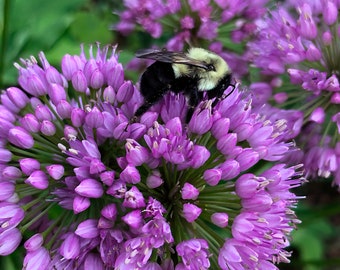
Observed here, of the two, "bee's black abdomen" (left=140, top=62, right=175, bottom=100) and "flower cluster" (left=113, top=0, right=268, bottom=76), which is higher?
"flower cluster" (left=113, top=0, right=268, bottom=76)

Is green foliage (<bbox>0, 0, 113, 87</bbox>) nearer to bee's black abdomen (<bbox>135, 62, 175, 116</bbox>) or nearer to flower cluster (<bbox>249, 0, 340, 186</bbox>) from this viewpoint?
flower cluster (<bbox>249, 0, 340, 186</bbox>)

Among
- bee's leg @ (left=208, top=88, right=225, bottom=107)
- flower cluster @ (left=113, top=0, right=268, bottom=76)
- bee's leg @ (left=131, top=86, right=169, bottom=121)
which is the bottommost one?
bee's leg @ (left=131, top=86, right=169, bottom=121)

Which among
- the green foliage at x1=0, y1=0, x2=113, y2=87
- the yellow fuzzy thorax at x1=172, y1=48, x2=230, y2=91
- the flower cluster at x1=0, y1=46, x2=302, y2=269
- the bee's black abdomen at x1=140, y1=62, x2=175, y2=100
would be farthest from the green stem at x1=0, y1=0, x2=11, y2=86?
the yellow fuzzy thorax at x1=172, y1=48, x2=230, y2=91

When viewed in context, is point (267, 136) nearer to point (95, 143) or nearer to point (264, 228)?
point (264, 228)

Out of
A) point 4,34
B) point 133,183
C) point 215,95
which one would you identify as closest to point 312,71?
point 215,95

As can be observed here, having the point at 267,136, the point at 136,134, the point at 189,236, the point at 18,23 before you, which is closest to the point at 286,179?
the point at 267,136

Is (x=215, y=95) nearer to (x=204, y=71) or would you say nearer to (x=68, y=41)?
(x=204, y=71)
